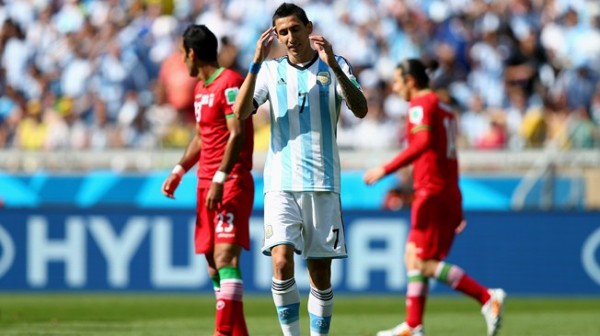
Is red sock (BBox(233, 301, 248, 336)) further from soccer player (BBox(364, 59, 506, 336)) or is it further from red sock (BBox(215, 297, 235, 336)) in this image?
soccer player (BBox(364, 59, 506, 336))

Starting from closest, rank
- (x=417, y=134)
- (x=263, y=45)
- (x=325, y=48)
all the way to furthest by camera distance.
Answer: (x=325, y=48) < (x=263, y=45) < (x=417, y=134)

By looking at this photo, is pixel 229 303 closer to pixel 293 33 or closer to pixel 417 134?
pixel 293 33

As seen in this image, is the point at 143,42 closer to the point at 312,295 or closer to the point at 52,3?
the point at 52,3

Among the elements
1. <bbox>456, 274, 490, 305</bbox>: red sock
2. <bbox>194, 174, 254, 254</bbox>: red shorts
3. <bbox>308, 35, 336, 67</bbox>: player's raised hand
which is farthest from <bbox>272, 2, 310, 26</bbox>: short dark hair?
<bbox>456, 274, 490, 305</bbox>: red sock

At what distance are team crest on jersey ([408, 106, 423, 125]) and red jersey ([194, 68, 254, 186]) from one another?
1.95 metres

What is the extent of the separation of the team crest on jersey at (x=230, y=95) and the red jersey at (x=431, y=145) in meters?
1.93

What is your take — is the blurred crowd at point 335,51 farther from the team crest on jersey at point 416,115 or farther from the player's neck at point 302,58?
the player's neck at point 302,58

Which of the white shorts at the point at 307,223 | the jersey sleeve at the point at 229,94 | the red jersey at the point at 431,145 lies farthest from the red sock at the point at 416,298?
the jersey sleeve at the point at 229,94

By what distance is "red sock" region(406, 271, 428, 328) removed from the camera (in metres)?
12.0

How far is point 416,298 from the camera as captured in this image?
12.1 m

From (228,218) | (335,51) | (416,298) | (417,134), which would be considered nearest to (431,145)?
(417,134)

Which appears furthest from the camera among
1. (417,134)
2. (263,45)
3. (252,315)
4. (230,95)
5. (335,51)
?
(335,51)

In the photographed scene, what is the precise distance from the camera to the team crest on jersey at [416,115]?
12.1m

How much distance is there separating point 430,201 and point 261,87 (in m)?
3.29
